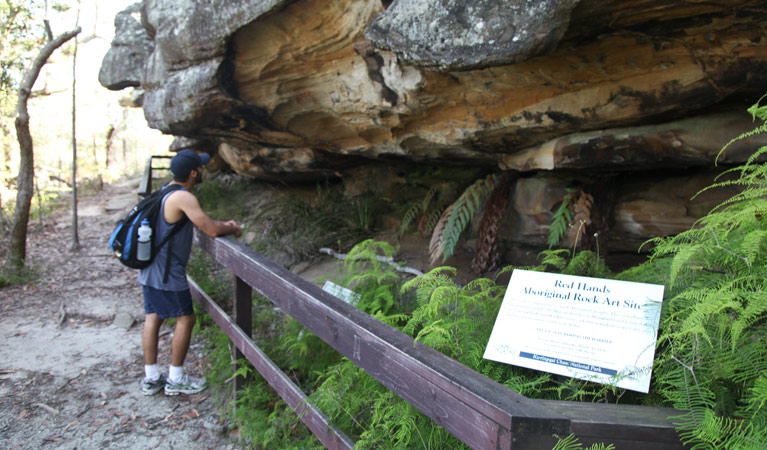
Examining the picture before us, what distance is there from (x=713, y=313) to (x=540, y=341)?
612mm

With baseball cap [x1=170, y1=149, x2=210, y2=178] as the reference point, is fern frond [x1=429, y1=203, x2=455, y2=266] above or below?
below

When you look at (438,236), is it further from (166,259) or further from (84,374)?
(84,374)

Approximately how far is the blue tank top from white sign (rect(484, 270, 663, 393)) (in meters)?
3.01

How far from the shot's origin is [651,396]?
1881 millimetres

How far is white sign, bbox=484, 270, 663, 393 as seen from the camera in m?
1.88

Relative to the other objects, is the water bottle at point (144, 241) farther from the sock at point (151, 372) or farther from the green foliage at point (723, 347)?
the green foliage at point (723, 347)

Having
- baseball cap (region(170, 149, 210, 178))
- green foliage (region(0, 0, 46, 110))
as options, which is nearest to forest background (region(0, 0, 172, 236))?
green foliage (region(0, 0, 46, 110))

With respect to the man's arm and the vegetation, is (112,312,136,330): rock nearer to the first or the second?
the man's arm

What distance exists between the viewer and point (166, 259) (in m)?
4.21

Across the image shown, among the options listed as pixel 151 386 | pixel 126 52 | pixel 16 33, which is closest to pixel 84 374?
pixel 151 386

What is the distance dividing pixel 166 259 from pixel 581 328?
3368 millimetres

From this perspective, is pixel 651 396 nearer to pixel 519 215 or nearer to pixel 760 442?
pixel 760 442

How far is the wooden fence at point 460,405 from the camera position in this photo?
1471mm

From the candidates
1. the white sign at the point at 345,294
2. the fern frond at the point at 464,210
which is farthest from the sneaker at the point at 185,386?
the fern frond at the point at 464,210
